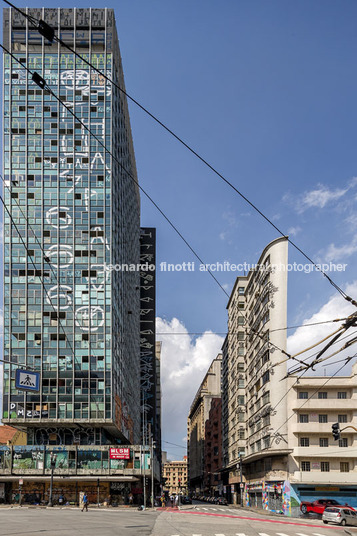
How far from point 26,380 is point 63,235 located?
5936 centimetres

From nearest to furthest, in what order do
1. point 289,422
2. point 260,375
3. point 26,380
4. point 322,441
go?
point 26,380, point 322,441, point 289,422, point 260,375

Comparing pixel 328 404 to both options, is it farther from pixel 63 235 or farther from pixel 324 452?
pixel 63 235

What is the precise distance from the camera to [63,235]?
84.5 m

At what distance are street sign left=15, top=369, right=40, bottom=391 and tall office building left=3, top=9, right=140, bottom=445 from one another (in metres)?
52.2

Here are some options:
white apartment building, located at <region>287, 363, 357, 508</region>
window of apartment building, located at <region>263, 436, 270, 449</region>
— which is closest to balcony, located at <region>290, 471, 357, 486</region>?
white apartment building, located at <region>287, 363, 357, 508</region>

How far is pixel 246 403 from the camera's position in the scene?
95.9m

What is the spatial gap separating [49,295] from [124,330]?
19932mm

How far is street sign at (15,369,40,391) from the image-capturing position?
26703 millimetres

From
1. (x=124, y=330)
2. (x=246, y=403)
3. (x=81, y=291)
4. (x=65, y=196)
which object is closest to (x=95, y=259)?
(x=81, y=291)

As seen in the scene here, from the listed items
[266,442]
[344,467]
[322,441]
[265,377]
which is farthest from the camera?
[265,377]

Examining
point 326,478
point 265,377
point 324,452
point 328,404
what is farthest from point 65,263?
point 326,478

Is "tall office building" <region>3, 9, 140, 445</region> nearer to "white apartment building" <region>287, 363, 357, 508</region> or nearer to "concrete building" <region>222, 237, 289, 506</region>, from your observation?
"concrete building" <region>222, 237, 289, 506</region>

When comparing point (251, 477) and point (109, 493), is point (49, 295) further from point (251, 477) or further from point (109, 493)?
point (251, 477)

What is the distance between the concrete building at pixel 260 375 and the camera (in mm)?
68312
